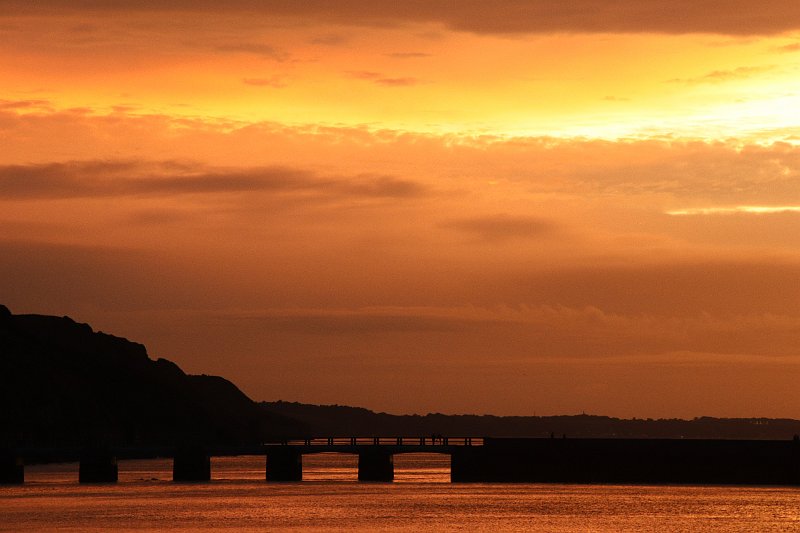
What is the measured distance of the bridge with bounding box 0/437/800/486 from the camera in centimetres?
17088

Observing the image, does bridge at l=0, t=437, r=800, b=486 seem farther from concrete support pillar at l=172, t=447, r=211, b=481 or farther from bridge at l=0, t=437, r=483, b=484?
concrete support pillar at l=172, t=447, r=211, b=481

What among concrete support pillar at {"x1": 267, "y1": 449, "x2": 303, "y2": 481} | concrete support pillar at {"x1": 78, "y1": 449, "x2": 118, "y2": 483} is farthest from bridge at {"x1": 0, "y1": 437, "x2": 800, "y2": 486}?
concrete support pillar at {"x1": 267, "y1": 449, "x2": 303, "y2": 481}

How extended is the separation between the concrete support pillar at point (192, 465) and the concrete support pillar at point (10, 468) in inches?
763

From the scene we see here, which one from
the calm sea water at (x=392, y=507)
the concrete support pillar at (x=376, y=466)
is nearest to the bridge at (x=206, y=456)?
the concrete support pillar at (x=376, y=466)

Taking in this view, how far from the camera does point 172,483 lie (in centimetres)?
18825

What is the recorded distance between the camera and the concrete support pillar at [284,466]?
18950 cm

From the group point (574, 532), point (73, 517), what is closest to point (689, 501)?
point (574, 532)

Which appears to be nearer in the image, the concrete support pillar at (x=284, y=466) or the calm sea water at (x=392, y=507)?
the calm sea water at (x=392, y=507)

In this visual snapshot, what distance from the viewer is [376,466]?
626 ft

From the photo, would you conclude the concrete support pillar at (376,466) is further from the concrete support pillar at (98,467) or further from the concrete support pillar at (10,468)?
the concrete support pillar at (10,468)

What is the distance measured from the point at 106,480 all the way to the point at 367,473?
30.6 m

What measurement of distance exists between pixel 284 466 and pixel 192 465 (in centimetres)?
1077

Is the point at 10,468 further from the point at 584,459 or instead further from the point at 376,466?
the point at 584,459

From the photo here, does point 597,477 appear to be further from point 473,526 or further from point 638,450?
point 473,526
